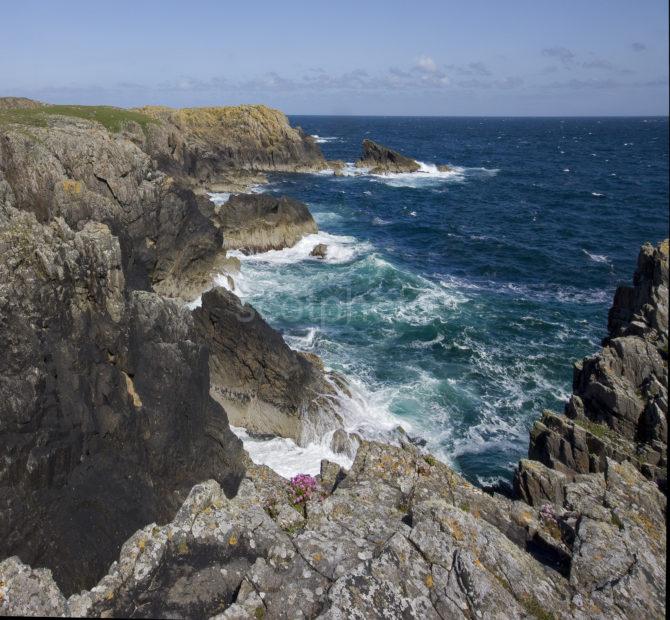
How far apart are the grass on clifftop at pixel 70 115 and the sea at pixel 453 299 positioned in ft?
64.8

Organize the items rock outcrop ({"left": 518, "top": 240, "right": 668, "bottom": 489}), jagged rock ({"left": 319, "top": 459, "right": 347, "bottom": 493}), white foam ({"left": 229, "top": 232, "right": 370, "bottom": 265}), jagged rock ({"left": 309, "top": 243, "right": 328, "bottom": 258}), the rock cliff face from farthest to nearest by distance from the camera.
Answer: the rock cliff face < jagged rock ({"left": 309, "top": 243, "right": 328, "bottom": 258}) < white foam ({"left": 229, "top": 232, "right": 370, "bottom": 265}) < rock outcrop ({"left": 518, "top": 240, "right": 668, "bottom": 489}) < jagged rock ({"left": 319, "top": 459, "right": 347, "bottom": 493})

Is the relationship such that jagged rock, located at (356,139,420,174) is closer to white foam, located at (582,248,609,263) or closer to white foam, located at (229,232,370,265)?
white foam, located at (229,232,370,265)

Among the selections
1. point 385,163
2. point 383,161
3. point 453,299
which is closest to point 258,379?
point 453,299

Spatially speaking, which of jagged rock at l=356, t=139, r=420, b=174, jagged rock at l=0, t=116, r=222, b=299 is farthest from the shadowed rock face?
jagged rock at l=356, t=139, r=420, b=174

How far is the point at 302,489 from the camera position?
10758mm

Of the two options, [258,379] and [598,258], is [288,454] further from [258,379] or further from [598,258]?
[598,258]

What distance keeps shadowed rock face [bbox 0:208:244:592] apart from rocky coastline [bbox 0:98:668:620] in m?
0.06

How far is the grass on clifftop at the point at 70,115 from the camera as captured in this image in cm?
3404

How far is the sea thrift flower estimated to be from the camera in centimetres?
1055

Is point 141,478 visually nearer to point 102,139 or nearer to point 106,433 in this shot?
point 106,433

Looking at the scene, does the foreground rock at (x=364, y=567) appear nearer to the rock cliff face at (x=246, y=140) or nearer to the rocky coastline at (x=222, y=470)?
the rocky coastline at (x=222, y=470)

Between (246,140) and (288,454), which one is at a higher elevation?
(246,140)

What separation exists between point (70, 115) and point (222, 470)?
43545mm

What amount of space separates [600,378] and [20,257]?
22.4m
